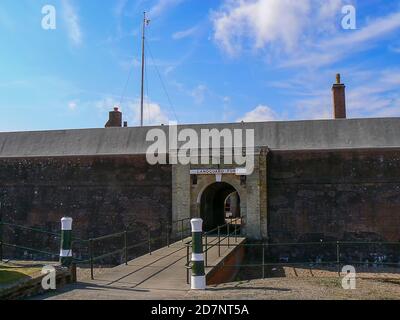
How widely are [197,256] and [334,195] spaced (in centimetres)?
1072

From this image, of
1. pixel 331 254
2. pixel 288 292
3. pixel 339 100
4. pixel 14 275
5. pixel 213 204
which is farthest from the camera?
pixel 339 100

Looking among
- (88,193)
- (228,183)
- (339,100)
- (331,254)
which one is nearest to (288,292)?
(331,254)

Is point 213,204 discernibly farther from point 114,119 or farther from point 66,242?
point 66,242

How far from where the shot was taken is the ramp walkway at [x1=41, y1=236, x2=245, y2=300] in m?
7.20

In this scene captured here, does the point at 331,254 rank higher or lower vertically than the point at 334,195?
lower

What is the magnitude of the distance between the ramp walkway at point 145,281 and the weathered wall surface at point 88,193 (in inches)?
244

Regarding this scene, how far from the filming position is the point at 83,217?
19.4 meters

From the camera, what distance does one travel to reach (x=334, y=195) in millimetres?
17188

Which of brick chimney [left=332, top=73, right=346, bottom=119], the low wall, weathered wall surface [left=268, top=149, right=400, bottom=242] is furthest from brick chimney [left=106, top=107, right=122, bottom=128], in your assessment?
the low wall

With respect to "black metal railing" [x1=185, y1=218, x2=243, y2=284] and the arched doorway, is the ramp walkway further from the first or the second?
the arched doorway

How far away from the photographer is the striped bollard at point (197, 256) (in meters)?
Answer: 7.77

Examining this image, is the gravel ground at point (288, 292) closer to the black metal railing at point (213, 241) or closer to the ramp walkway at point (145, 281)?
the ramp walkway at point (145, 281)
